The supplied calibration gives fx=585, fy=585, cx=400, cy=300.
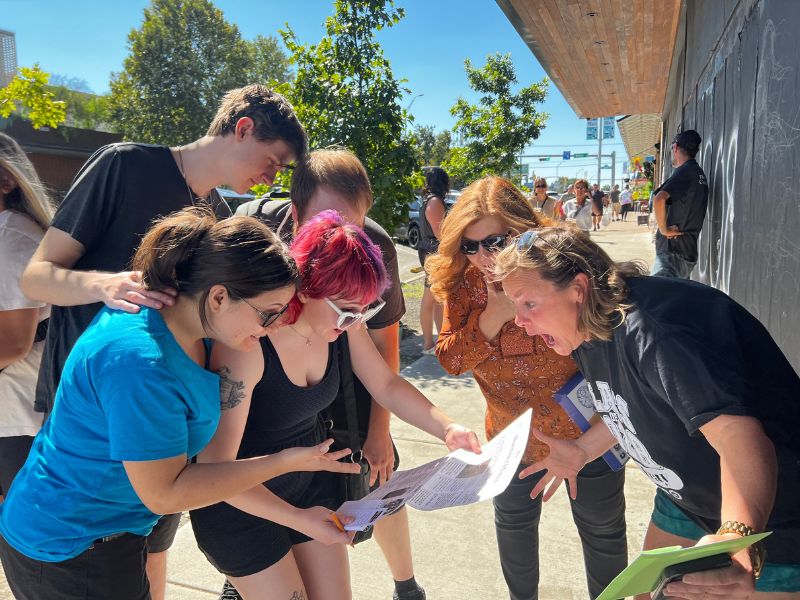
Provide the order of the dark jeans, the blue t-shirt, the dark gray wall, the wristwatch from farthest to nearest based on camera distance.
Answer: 1. the dark gray wall
2. the dark jeans
3. the blue t-shirt
4. the wristwatch

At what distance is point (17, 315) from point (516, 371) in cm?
175

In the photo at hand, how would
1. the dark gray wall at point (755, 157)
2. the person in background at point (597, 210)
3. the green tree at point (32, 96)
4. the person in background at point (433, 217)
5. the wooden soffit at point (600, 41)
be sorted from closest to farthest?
the dark gray wall at point (755, 157), the person in background at point (433, 217), the green tree at point (32, 96), the wooden soffit at point (600, 41), the person in background at point (597, 210)

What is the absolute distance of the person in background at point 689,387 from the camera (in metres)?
1.14

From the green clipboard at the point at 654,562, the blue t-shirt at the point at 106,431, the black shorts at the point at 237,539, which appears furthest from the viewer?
the black shorts at the point at 237,539

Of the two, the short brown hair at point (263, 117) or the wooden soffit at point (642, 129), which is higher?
the wooden soffit at point (642, 129)

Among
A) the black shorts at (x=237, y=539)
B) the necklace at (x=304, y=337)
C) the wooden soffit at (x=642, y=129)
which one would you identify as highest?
the wooden soffit at (x=642, y=129)

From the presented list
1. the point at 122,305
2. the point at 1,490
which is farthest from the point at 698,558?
the point at 1,490

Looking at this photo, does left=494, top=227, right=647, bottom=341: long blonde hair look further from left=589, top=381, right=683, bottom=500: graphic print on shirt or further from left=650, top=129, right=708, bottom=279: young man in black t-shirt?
left=650, top=129, right=708, bottom=279: young man in black t-shirt

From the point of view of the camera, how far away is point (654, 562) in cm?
98

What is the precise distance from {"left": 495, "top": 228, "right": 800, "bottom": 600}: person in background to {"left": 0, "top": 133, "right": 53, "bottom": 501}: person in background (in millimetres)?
1653

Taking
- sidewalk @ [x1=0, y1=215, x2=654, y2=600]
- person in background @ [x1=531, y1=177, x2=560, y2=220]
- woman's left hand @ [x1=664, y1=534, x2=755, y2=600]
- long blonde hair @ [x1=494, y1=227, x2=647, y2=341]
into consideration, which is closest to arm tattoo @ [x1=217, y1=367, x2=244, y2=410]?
long blonde hair @ [x1=494, y1=227, x2=647, y2=341]

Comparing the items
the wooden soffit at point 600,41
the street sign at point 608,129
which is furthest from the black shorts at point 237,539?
the street sign at point 608,129

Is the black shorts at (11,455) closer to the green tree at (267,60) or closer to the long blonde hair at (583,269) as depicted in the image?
the long blonde hair at (583,269)

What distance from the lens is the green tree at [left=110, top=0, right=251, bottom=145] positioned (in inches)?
1433
